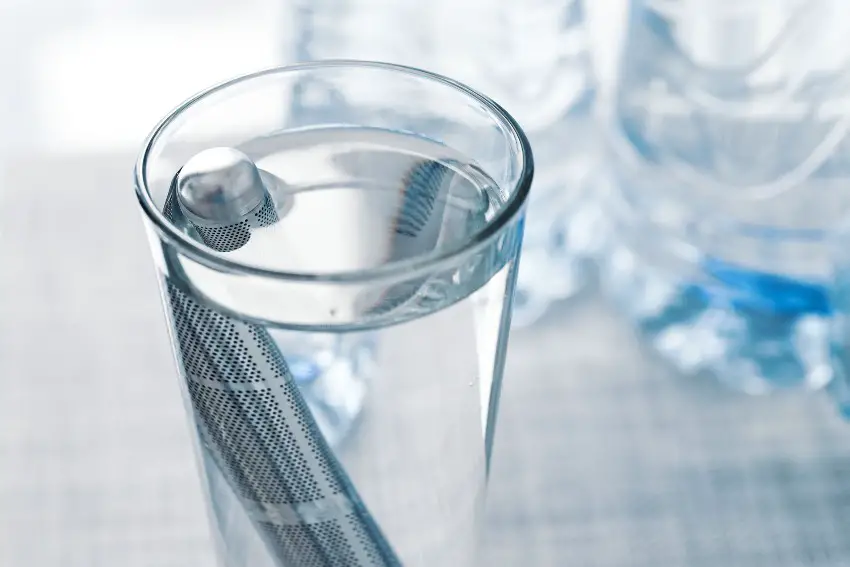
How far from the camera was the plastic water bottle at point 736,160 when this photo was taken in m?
0.48

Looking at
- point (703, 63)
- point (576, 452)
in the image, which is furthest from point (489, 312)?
point (703, 63)

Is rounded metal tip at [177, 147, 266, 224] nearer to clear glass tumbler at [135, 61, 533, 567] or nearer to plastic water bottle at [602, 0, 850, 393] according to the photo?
clear glass tumbler at [135, 61, 533, 567]

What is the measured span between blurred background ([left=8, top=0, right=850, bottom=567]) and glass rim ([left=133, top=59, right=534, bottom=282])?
0.16 metres

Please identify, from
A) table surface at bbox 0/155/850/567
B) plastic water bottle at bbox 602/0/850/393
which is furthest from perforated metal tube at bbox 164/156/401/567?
plastic water bottle at bbox 602/0/850/393

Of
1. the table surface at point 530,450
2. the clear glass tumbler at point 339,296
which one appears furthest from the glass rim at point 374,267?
the table surface at point 530,450

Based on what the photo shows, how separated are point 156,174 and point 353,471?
0.25 feet

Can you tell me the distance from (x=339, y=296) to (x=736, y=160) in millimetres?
327

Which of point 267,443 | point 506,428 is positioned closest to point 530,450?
point 506,428

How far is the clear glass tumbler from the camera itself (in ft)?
0.76

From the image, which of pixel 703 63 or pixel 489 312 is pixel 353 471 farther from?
pixel 703 63

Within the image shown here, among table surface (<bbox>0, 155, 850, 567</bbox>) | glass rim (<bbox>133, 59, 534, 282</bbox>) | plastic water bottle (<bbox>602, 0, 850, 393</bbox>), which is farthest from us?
plastic water bottle (<bbox>602, 0, 850, 393</bbox>)

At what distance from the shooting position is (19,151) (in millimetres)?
524

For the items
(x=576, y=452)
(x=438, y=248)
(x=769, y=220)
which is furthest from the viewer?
(x=769, y=220)

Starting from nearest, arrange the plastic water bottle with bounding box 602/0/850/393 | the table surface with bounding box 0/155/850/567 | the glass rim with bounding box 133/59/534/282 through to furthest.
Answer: the glass rim with bounding box 133/59/534/282 → the table surface with bounding box 0/155/850/567 → the plastic water bottle with bounding box 602/0/850/393
